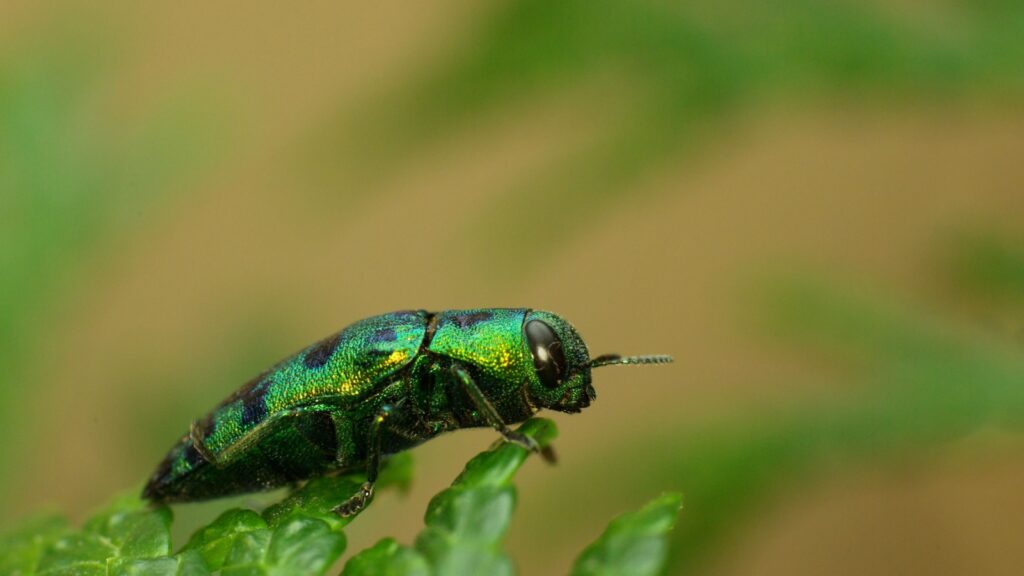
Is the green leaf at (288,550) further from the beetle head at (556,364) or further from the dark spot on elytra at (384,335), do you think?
the beetle head at (556,364)

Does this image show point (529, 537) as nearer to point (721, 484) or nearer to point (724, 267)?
point (721, 484)

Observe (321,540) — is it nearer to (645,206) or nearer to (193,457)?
(193,457)

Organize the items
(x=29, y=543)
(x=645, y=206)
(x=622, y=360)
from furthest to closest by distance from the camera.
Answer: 1. (x=645, y=206)
2. (x=622, y=360)
3. (x=29, y=543)

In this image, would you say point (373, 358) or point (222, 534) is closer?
point (222, 534)

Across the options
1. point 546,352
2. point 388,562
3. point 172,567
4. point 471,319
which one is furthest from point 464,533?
point 471,319

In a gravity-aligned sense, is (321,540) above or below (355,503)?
above

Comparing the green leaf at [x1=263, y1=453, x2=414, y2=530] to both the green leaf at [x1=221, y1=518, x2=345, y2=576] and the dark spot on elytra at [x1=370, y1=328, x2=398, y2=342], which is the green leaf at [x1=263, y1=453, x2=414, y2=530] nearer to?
the green leaf at [x1=221, y1=518, x2=345, y2=576]

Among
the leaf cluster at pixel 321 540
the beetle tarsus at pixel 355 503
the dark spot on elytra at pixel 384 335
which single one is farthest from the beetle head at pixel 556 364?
the beetle tarsus at pixel 355 503

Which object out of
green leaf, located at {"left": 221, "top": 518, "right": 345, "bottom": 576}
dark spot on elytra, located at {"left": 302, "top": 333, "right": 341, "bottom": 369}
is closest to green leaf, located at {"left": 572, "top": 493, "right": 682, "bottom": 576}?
green leaf, located at {"left": 221, "top": 518, "right": 345, "bottom": 576}
